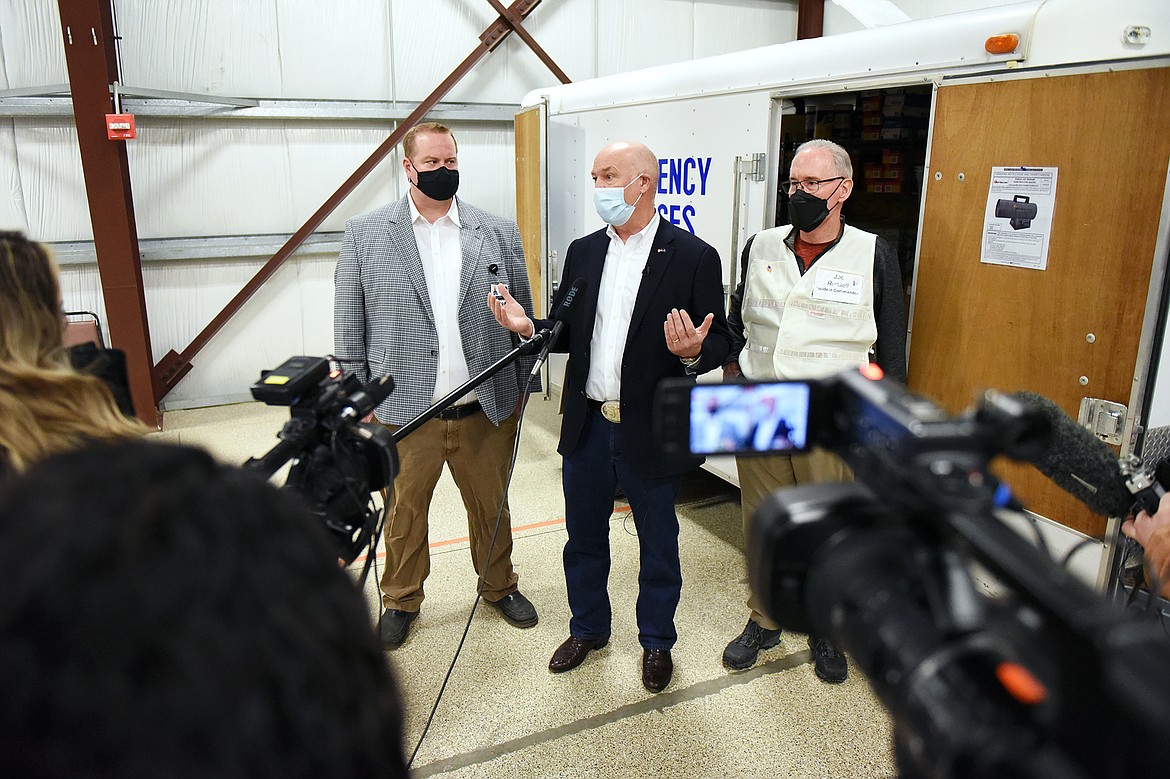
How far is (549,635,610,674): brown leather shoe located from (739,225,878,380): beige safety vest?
1.10 metres

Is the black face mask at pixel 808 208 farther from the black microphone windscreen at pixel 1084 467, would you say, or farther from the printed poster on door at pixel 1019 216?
the black microphone windscreen at pixel 1084 467

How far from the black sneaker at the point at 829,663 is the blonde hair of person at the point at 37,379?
2197 mm

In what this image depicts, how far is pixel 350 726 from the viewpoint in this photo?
0.46 metres

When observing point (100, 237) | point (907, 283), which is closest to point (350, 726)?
point (907, 283)

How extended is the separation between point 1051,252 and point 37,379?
8.14 feet

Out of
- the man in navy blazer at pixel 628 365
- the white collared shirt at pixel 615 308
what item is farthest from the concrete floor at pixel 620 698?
the white collared shirt at pixel 615 308

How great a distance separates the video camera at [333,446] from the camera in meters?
1.21

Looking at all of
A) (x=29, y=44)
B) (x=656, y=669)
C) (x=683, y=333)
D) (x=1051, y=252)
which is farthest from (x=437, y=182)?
(x=29, y=44)

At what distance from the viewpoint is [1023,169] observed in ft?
7.65

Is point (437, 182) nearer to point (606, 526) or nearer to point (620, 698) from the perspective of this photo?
point (606, 526)

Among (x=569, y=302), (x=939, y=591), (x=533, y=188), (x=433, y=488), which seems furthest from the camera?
(x=533, y=188)

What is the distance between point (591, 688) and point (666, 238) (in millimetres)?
1479

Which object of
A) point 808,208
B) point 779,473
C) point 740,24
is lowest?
point 779,473

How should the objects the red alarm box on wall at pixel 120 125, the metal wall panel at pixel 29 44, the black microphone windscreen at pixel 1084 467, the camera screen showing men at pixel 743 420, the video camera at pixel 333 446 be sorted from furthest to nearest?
the metal wall panel at pixel 29 44, the red alarm box on wall at pixel 120 125, the black microphone windscreen at pixel 1084 467, the video camera at pixel 333 446, the camera screen showing men at pixel 743 420
